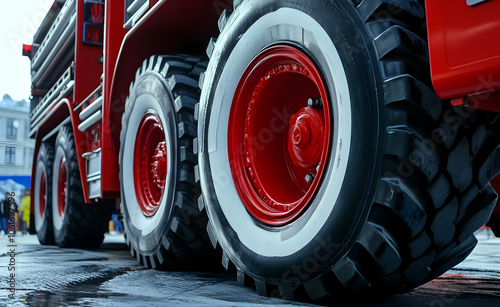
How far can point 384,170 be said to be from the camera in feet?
5.27

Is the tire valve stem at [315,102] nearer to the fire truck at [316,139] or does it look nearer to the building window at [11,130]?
the fire truck at [316,139]

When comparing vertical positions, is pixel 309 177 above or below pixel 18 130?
below

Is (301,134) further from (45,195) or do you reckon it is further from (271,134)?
(45,195)

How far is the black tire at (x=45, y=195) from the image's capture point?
6.69 meters

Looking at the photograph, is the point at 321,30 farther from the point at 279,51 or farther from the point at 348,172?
the point at 348,172

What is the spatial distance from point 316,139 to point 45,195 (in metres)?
5.60

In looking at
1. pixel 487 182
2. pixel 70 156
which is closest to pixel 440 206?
pixel 487 182

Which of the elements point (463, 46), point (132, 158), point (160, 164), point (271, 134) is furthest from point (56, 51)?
point (463, 46)

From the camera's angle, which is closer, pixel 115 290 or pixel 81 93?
pixel 115 290

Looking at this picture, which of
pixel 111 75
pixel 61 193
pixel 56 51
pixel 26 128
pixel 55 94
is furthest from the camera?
pixel 26 128

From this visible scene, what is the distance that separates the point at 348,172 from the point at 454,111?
37 centimetres

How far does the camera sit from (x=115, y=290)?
7.70 ft

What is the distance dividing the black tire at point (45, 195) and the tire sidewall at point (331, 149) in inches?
185

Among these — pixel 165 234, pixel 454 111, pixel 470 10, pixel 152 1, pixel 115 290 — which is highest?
pixel 152 1
